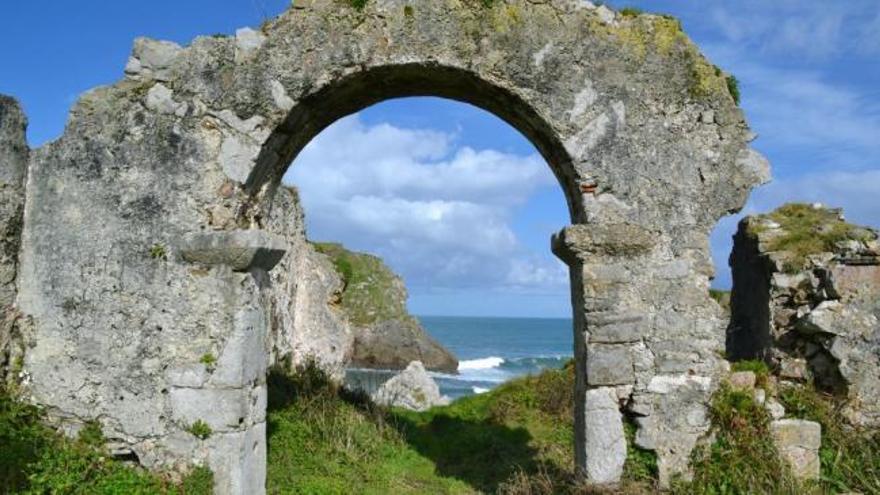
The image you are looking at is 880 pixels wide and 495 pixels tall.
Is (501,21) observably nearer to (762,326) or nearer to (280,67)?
→ (280,67)

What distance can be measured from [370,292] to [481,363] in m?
22.4

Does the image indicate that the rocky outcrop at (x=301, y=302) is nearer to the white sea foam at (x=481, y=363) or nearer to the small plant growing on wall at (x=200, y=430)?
the small plant growing on wall at (x=200, y=430)

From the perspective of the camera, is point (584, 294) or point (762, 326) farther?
point (762, 326)

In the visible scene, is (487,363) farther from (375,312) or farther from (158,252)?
(158,252)

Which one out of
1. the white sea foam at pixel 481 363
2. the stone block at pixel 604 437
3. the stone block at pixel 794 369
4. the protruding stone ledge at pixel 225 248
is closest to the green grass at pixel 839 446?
the stone block at pixel 794 369

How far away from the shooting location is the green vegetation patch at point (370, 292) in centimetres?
3366

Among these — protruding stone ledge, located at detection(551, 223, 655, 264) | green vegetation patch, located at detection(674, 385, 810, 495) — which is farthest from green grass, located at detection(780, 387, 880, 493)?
protruding stone ledge, located at detection(551, 223, 655, 264)

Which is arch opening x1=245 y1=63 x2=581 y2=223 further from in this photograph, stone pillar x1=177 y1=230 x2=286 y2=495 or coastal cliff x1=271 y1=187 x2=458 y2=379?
coastal cliff x1=271 y1=187 x2=458 y2=379

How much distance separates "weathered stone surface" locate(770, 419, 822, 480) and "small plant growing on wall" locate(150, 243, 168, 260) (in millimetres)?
4899

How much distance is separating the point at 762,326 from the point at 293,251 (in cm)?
891

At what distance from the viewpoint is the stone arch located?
5.60 metres

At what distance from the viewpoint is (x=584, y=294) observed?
567 centimetres

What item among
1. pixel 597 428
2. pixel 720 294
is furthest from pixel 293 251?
pixel 597 428

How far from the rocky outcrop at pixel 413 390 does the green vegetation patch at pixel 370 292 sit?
18.2m
